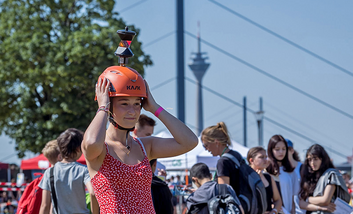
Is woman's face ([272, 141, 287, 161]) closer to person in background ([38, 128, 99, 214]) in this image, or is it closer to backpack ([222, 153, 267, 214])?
backpack ([222, 153, 267, 214])

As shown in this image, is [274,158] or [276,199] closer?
[276,199]

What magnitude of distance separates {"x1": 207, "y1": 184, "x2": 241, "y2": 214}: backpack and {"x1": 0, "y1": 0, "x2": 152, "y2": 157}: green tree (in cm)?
1499

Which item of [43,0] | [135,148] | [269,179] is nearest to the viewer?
[135,148]

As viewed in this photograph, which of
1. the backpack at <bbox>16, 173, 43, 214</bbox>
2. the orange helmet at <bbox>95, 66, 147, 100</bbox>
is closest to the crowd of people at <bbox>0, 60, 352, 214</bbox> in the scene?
the orange helmet at <bbox>95, 66, 147, 100</bbox>

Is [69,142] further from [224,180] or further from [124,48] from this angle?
[124,48]

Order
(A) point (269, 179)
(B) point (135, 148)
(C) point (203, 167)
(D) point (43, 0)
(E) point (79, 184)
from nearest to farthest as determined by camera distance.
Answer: (B) point (135, 148) < (E) point (79, 184) < (C) point (203, 167) < (A) point (269, 179) < (D) point (43, 0)

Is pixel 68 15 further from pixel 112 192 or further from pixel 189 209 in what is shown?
pixel 112 192

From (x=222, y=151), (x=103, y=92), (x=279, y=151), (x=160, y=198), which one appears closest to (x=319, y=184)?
(x=279, y=151)

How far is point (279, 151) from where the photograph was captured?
223 inches

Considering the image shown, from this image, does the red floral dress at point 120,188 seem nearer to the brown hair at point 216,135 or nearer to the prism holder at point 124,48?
the prism holder at point 124,48

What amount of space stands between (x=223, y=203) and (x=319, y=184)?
194 cm

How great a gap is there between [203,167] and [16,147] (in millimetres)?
17319

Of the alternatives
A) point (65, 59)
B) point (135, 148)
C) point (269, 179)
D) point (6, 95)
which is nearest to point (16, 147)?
point (6, 95)

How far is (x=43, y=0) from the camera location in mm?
20078
